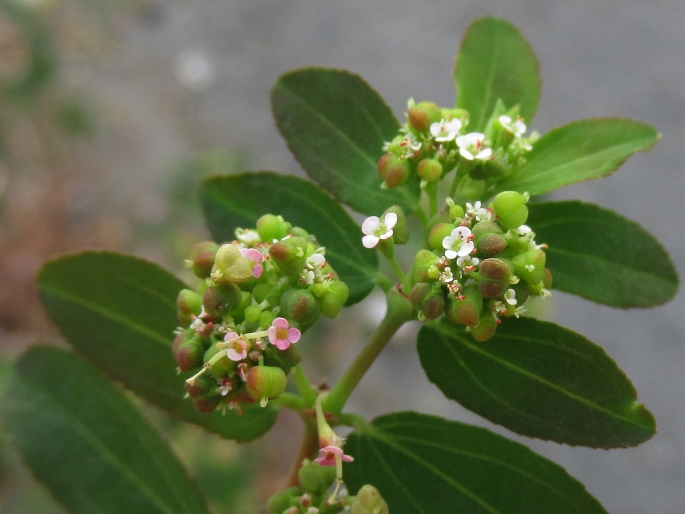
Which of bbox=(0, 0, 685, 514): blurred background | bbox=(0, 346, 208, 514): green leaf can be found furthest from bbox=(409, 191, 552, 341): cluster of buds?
bbox=(0, 0, 685, 514): blurred background

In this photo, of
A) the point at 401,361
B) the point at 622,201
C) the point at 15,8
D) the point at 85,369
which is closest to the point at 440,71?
the point at 622,201

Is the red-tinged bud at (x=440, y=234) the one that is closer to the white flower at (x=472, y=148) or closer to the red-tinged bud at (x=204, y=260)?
the white flower at (x=472, y=148)

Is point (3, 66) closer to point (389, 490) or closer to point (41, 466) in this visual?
point (41, 466)

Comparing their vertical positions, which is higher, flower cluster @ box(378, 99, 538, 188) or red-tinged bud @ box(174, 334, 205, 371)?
flower cluster @ box(378, 99, 538, 188)

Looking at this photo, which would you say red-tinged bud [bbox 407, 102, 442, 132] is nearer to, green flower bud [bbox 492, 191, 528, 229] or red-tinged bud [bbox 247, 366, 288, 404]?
green flower bud [bbox 492, 191, 528, 229]

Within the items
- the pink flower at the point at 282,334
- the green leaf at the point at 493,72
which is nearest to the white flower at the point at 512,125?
the green leaf at the point at 493,72
